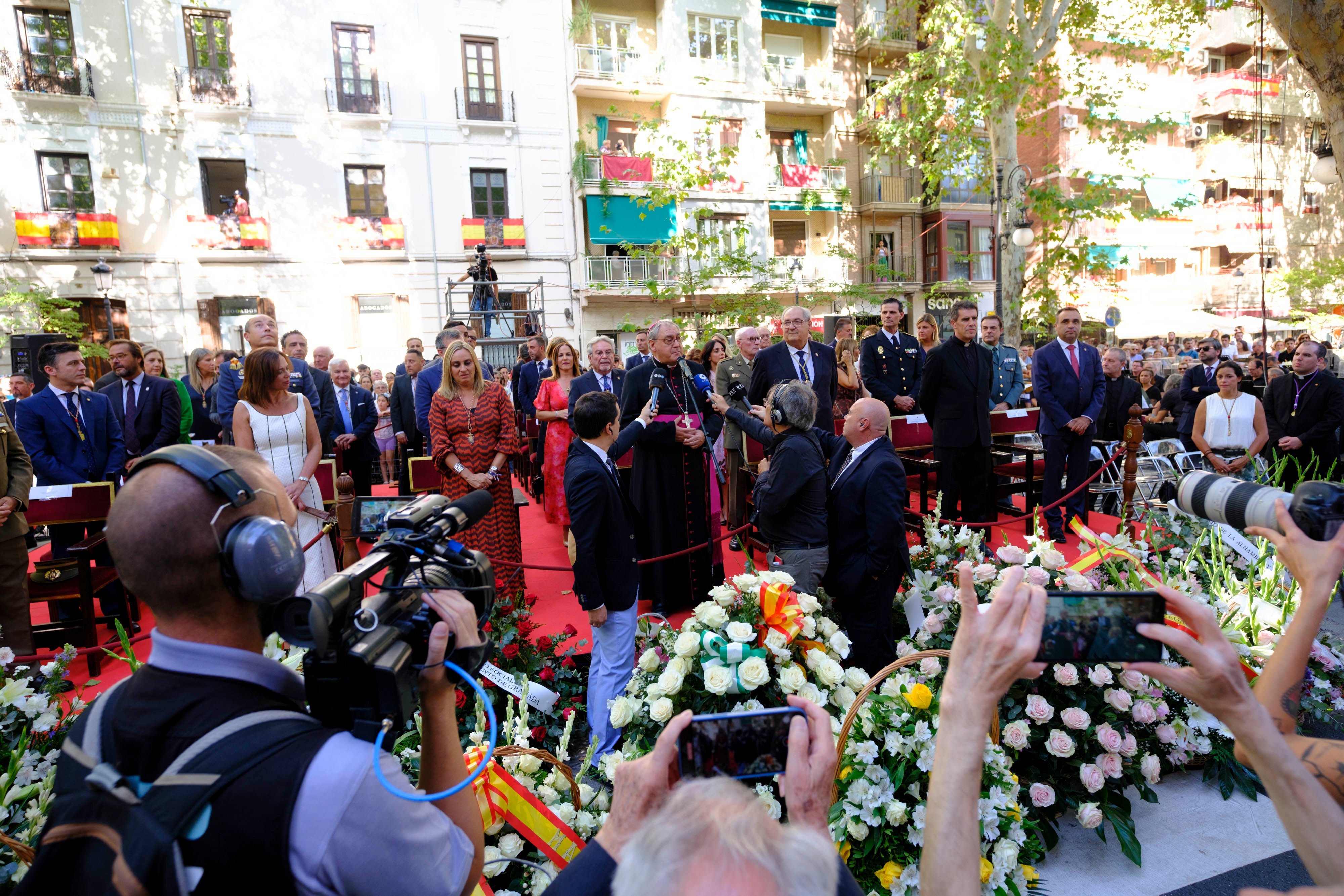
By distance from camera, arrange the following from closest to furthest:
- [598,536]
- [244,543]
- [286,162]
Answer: [244,543] < [598,536] < [286,162]

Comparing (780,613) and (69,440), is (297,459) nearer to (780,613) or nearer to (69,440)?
(69,440)

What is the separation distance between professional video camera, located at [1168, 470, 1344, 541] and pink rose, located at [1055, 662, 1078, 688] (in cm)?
138

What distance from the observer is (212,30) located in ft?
57.1

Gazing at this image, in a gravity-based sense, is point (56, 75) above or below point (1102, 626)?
above

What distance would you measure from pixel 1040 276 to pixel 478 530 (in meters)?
13.4

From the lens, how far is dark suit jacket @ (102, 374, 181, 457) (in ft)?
20.3

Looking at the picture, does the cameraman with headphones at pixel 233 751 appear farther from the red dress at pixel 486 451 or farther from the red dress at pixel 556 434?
the red dress at pixel 556 434

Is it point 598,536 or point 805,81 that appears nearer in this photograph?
point 598,536

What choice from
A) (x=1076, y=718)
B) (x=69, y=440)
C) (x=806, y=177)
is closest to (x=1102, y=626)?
(x=1076, y=718)

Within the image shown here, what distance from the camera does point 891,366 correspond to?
746 cm

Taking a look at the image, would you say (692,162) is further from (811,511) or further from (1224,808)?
(1224,808)

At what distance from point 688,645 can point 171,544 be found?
1718mm

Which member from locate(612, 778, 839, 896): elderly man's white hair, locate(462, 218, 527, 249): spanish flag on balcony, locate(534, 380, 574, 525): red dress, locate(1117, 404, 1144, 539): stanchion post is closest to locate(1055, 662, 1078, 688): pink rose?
locate(612, 778, 839, 896): elderly man's white hair

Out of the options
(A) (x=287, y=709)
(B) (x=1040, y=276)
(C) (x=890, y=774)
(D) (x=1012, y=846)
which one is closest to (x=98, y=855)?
(A) (x=287, y=709)
